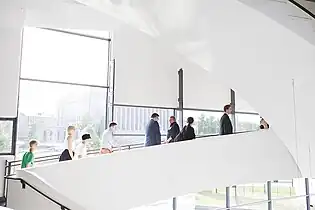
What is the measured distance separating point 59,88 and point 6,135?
1.57m

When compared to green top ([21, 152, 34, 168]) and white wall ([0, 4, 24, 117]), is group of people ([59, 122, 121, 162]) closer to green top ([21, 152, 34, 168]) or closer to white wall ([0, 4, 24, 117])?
green top ([21, 152, 34, 168])

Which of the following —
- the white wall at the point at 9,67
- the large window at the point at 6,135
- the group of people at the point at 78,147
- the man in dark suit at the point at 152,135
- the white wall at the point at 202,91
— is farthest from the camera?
the white wall at the point at 202,91

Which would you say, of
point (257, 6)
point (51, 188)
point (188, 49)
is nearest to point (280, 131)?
point (188, 49)

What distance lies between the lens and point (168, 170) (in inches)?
236

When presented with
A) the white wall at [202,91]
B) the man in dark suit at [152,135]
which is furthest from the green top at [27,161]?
the white wall at [202,91]

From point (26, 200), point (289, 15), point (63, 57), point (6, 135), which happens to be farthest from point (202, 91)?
point (289, 15)

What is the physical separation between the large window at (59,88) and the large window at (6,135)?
0.21 m

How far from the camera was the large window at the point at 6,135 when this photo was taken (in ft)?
23.7

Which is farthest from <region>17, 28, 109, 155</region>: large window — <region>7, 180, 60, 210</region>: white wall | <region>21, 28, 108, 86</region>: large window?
<region>7, 180, 60, 210</region>: white wall

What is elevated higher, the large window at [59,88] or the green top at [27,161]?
the large window at [59,88]

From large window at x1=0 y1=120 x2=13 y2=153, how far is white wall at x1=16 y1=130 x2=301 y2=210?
88.7 inches

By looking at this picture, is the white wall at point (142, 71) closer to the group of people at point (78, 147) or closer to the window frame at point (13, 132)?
the group of people at point (78, 147)

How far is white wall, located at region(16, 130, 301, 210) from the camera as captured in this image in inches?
218

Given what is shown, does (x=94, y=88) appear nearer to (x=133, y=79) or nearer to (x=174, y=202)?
(x=133, y=79)
